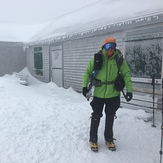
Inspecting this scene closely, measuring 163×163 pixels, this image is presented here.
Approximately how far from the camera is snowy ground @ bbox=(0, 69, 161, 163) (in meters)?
3.54

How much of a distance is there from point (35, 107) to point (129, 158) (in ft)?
10.6

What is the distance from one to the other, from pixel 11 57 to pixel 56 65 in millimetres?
5662

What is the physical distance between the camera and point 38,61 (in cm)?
1375

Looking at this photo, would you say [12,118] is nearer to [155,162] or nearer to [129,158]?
[129,158]

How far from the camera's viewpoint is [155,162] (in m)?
3.53

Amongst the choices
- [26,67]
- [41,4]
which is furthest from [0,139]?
[41,4]

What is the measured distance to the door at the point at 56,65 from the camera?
1129 cm

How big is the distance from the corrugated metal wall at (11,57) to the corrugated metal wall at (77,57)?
20.8ft

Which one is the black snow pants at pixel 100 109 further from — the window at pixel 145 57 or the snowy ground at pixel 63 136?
the window at pixel 145 57

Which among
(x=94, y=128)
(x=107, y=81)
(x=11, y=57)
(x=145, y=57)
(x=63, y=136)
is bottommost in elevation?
(x=63, y=136)

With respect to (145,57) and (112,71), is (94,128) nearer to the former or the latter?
(112,71)

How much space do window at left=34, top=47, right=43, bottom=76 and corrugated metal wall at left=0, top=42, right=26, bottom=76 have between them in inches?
89.4

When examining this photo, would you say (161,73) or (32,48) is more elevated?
(32,48)

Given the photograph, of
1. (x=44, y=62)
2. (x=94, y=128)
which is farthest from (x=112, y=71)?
(x=44, y=62)
